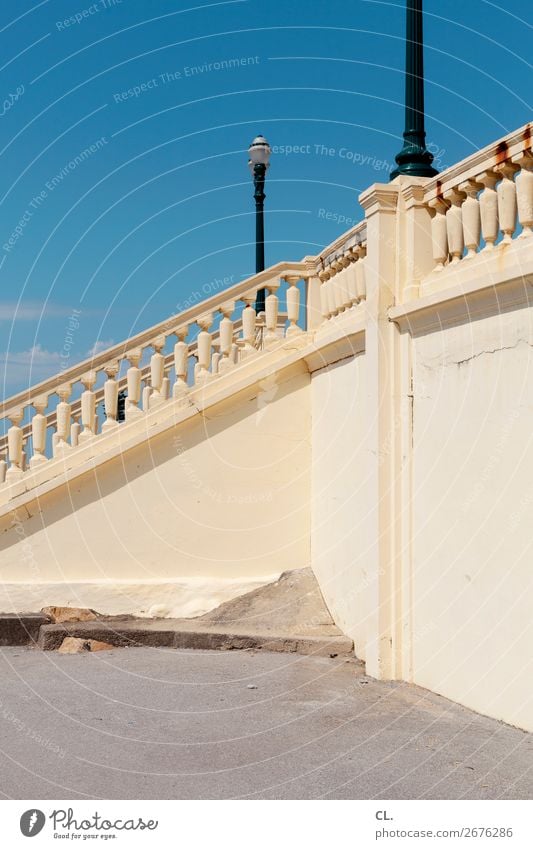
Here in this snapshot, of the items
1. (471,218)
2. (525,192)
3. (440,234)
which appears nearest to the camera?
(525,192)

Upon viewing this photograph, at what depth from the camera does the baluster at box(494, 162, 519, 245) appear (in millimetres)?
5754

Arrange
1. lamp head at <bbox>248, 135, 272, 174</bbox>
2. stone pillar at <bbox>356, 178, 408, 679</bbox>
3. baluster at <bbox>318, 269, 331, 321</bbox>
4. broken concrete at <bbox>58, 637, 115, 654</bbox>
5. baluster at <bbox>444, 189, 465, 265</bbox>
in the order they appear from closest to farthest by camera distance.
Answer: baluster at <bbox>444, 189, 465, 265</bbox>
stone pillar at <bbox>356, 178, 408, 679</bbox>
broken concrete at <bbox>58, 637, 115, 654</bbox>
baluster at <bbox>318, 269, 331, 321</bbox>
lamp head at <bbox>248, 135, 272, 174</bbox>

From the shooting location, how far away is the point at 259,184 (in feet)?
47.0

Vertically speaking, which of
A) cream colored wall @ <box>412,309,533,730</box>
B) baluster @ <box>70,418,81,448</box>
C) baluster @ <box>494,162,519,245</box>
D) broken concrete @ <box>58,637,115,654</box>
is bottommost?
broken concrete @ <box>58,637,115,654</box>

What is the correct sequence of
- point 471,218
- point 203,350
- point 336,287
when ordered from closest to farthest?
point 471,218 < point 336,287 < point 203,350

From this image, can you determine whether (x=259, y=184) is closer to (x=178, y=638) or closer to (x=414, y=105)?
(x=414, y=105)

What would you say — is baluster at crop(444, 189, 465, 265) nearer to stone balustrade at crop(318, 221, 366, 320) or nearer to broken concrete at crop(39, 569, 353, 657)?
stone balustrade at crop(318, 221, 366, 320)

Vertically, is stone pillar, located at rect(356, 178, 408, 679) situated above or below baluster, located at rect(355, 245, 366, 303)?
below

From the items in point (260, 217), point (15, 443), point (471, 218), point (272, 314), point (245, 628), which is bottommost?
point (245, 628)

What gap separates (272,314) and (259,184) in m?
5.11

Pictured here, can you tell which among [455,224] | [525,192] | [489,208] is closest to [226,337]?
[455,224]
